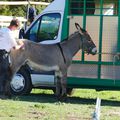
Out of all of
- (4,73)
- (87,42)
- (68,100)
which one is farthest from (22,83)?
(87,42)

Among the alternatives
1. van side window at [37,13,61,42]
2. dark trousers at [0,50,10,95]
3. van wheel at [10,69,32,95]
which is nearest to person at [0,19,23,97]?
dark trousers at [0,50,10,95]

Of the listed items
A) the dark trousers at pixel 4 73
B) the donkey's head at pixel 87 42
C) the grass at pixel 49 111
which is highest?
the donkey's head at pixel 87 42

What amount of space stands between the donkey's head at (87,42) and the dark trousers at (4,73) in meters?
2.22

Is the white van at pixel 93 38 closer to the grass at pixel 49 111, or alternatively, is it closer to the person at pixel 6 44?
the grass at pixel 49 111

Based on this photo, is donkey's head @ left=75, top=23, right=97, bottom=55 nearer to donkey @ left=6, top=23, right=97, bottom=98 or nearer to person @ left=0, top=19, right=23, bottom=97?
donkey @ left=6, top=23, right=97, bottom=98

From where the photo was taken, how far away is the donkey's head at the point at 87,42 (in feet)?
50.3

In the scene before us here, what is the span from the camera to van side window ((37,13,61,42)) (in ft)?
53.3

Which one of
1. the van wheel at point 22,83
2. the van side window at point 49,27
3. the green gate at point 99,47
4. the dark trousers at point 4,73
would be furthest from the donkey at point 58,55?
the van wheel at point 22,83

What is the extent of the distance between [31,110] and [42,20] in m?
4.93

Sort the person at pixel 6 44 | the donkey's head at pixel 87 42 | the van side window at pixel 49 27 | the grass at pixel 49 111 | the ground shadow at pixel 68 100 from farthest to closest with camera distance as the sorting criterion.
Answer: the van side window at pixel 49 27, the donkey's head at pixel 87 42, the ground shadow at pixel 68 100, the person at pixel 6 44, the grass at pixel 49 111

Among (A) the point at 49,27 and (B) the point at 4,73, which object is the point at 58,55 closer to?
(A) the point at 49,27

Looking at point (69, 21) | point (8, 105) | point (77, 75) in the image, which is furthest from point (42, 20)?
point (8, 105)

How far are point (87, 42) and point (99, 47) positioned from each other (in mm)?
372

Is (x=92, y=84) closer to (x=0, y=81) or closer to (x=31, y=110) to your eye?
(x=0, y=81)
